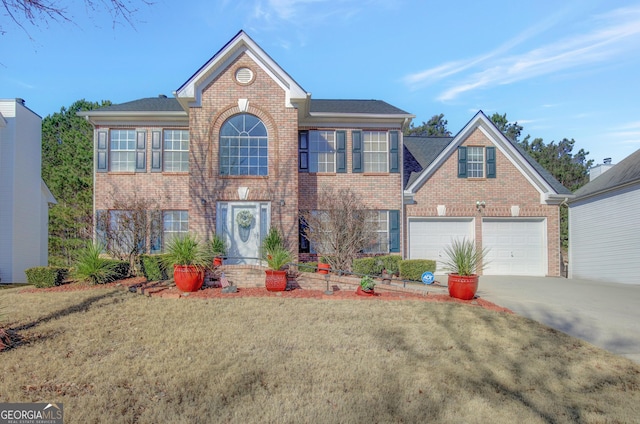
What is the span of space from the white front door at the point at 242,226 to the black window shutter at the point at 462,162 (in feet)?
25.0

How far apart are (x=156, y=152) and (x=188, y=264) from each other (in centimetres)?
698

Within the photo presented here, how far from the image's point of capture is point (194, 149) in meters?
13.7

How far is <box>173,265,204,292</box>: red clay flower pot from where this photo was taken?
10.0 meters

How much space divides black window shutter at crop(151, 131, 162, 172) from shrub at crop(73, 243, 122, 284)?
4.86 metres

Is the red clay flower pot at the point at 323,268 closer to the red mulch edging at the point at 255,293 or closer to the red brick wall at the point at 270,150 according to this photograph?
the red mulch edging at the point at 255,293

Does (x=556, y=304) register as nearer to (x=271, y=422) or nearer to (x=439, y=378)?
(x=439, y=378)

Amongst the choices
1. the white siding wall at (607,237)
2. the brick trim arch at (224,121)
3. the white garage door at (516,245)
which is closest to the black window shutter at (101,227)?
the brick trim arch at (224,121)

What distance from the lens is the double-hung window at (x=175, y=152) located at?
51.1ft

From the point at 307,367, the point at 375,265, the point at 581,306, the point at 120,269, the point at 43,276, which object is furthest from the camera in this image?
the point at 375,265

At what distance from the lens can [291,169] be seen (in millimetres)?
13898

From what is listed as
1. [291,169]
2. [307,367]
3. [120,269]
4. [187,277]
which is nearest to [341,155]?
[291,169]

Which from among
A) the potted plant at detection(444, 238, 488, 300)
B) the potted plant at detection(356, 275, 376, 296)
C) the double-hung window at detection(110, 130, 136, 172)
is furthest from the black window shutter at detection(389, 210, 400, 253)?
the double-hung window at detection(110, 130, 136, 172)

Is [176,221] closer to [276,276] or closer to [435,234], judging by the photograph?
[276,276]

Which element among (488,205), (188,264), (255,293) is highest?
(488,205)
